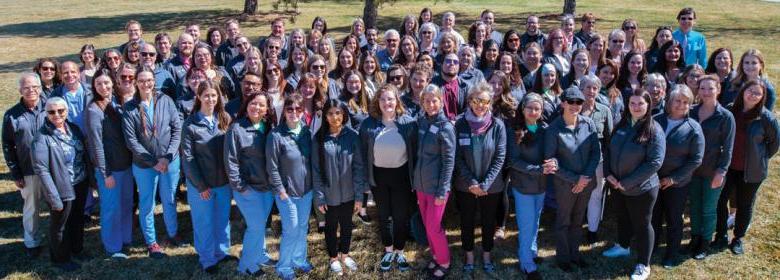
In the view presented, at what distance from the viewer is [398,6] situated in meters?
25.7

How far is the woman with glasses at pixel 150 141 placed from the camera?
17.8ft

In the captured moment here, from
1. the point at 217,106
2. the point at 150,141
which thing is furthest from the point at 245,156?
the point at 150,141

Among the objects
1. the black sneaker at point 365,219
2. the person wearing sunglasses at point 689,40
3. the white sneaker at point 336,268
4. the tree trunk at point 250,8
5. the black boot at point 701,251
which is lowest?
the white sneaker at point 336,268

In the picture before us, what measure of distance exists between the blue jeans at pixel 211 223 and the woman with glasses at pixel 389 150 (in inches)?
57.3

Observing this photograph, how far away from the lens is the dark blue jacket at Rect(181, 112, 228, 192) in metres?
5.06

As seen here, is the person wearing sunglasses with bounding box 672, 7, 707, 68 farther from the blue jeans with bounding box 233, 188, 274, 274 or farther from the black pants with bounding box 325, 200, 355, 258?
the blue jeans with bounding box 233, 188, 274, 274

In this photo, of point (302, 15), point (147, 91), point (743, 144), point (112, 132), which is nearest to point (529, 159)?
point (743, 144)

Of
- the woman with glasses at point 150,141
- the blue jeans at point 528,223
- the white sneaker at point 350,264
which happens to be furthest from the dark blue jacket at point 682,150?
the woman with glasses at point 150,141

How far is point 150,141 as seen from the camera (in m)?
5.49

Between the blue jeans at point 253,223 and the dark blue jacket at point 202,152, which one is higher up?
the dark blue jacket at point 202,152

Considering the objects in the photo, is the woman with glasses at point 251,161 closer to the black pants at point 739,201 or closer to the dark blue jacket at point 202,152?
the dark blue jacket at point 202,152

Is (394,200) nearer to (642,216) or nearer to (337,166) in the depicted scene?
(337,166)

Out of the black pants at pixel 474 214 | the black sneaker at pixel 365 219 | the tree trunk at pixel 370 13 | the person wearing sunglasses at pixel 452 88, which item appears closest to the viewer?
the black pants at pixel 474 214

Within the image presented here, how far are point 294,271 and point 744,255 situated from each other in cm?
465
